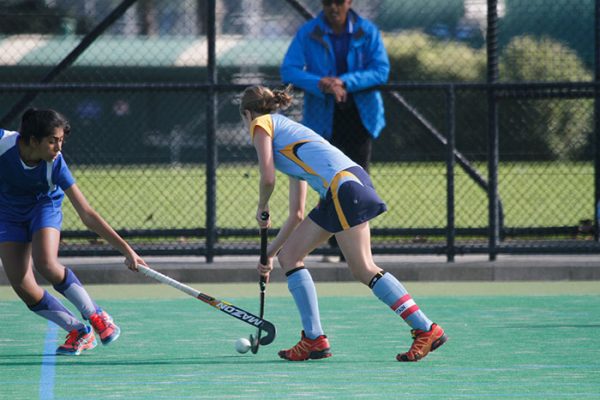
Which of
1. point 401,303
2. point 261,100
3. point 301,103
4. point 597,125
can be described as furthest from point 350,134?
point 401,303

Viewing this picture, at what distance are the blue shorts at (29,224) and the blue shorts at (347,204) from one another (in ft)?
5.19

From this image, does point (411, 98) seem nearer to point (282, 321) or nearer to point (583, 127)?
point (583, 127)

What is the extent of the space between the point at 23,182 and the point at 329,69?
4372mm

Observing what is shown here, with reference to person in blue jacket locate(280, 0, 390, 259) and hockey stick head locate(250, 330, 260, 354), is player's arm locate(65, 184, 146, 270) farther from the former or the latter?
A: person in blue jacket locate(280, 0, 390, 259)

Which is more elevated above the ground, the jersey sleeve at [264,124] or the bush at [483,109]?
the jersey sleeve at [264,124]

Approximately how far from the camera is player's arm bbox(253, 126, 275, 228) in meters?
8.64

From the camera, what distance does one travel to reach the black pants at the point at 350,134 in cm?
1313

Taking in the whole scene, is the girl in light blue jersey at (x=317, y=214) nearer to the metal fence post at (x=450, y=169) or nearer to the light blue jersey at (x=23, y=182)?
the light blue jersey at (x=23, y=182)

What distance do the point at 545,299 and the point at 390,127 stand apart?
663 cm

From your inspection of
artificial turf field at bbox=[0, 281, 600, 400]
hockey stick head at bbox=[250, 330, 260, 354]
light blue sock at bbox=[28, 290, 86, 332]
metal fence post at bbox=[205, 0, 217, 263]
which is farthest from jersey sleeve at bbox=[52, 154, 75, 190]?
metal fence post at bbox=[205, 0, 217, 263]

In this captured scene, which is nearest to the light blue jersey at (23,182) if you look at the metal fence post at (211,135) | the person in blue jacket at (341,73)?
the person in blue jacket at (341,73)

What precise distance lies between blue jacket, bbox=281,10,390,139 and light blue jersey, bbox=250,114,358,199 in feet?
12.9

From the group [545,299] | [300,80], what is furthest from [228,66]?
[545,299]

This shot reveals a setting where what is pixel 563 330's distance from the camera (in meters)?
9.98
